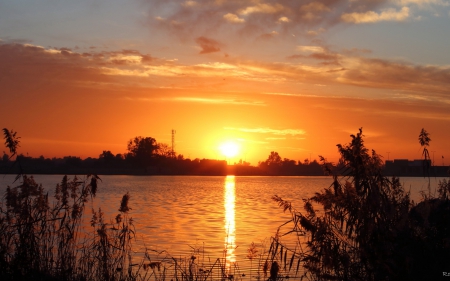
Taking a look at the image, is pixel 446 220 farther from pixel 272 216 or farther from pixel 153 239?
pixel 272 216

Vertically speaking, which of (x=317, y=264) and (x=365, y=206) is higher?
(x=365, y=206)

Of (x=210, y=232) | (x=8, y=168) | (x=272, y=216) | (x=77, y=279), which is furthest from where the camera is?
(x=272, y=216)

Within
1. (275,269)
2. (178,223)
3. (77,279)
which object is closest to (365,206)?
(275,269)

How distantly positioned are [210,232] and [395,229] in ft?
65.6

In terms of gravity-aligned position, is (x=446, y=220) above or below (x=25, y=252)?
above

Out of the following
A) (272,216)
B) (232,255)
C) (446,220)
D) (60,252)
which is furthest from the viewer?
(272,216)

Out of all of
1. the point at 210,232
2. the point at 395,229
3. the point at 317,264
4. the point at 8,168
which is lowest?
the point at 210,232

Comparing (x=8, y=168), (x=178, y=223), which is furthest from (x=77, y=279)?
(x=178, y=223)

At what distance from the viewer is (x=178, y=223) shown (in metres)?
33.2

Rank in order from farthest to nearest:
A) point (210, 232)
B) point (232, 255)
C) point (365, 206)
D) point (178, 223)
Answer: point (178, 223)
point (210, 232)
point (232, 255)
point (365, 206)

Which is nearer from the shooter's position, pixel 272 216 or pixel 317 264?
pixel 317 264

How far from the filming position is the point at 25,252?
Result: 11.5 metres

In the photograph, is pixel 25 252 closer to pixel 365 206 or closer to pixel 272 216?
pixel 365 206

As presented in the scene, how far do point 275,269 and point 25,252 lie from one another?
19.5 feet
